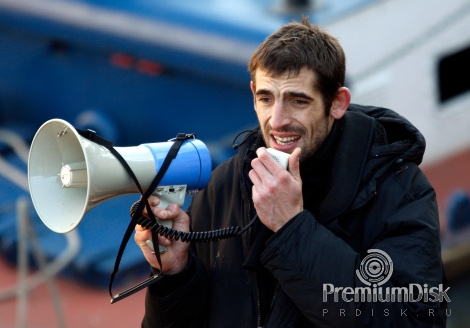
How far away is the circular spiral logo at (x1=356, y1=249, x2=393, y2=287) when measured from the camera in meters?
2.51

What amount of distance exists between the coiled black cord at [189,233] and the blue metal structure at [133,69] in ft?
8.44

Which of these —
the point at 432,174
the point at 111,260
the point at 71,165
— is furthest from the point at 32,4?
the point at 71,165

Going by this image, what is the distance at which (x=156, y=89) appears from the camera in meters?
5.72

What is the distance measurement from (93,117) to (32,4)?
2.65 ft

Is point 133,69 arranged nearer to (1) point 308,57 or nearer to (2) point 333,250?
(1) point 308,57

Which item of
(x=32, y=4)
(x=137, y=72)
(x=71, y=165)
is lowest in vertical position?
(x=71, y=165)

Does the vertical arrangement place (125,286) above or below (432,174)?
below

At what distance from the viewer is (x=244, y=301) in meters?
2.75

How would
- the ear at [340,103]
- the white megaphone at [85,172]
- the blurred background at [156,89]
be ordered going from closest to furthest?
the white megaphone at [85,172]
the ear at [340,103]
the blurred background at [156,89]

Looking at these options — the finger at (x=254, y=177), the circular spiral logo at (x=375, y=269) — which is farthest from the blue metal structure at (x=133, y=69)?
the circular spiral logo at (x=375, y=269)

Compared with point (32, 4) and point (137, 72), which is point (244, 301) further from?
point (32, 4)

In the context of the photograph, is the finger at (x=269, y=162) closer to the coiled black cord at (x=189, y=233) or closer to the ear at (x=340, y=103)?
the coiled black cord at (x=189, y=233)

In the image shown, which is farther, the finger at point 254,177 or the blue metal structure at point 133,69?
the blue metal structure at point 133,69

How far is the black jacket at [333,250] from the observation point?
248 cm
